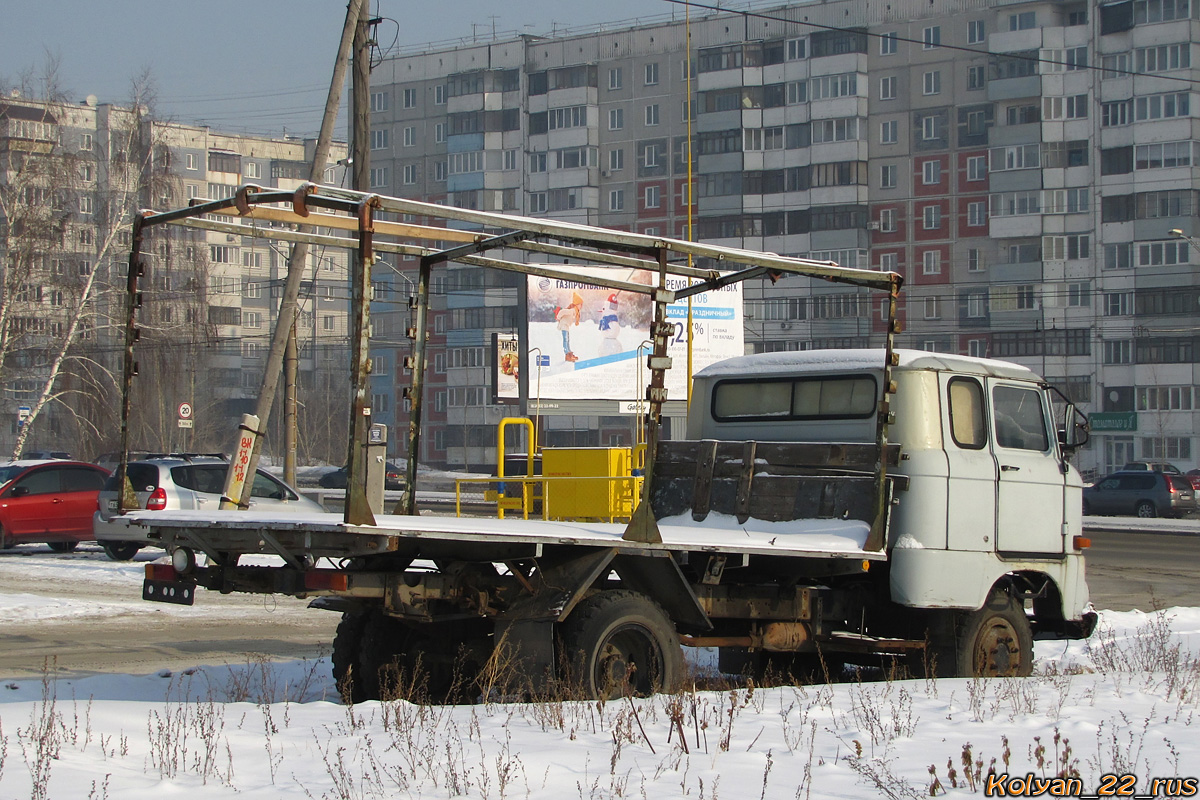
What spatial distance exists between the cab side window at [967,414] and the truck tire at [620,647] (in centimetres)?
267

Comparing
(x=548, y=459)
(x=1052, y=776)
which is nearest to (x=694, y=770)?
(x=1052, y=776)

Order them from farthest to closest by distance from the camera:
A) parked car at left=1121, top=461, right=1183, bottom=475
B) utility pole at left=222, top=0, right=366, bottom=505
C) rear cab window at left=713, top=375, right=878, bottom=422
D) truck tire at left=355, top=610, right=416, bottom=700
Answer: parked car at left=1121, top=461, right=1183, bottom=475 < utility pole at left=222, top=0, right=366, bottom=505 < rear cab window at left=713, top=375, right=878, bottom=422 < truck tire at left=355, top=610, right=416, bottom=700

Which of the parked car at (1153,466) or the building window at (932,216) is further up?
the building window at (932,216)

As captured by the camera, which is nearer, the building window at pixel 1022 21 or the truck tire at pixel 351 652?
the truck tire at pixel 351 652

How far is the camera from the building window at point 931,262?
76750mm

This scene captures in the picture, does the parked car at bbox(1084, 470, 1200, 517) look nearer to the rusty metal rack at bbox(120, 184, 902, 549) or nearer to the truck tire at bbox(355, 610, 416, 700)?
the rusty metal rack at bbox(120, 184, 902, 549)

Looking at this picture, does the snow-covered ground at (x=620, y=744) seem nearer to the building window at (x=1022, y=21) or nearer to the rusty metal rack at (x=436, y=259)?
the rusty metal rack at (x=436, y=259)

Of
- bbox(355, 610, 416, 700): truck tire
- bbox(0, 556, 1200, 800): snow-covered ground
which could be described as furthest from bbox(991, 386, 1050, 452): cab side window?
bbox(355, 610, 416, 700): truck tire

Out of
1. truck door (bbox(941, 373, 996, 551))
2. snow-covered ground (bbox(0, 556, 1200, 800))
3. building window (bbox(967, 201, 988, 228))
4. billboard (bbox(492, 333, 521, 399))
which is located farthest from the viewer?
building window (bbox(967, 201, 988, 228))

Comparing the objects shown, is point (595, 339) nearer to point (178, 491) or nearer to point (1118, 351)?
point (178, 491)

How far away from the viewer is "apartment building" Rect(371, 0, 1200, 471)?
228 feet

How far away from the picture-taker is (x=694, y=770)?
5.77 metres

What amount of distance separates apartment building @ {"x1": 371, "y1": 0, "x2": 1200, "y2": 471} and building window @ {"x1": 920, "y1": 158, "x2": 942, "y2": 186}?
13 cm

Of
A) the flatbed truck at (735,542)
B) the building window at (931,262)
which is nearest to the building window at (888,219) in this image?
the building window at (931,262)
